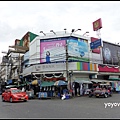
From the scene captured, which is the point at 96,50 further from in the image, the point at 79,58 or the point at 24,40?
the point at 24,40

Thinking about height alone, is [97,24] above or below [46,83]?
above

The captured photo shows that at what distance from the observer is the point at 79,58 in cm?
2708

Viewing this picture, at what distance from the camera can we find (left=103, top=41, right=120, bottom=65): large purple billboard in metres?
31.4

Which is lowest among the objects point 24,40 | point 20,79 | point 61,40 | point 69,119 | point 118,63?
point 69,119

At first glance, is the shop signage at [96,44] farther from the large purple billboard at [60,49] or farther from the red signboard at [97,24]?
the red signboard at [97,24]

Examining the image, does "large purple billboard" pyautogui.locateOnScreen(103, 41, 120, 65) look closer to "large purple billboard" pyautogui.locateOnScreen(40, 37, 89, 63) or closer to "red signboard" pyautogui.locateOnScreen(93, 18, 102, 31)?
"red signboard" pyautogui.locateOnScreen(93, 18, 102, 31)

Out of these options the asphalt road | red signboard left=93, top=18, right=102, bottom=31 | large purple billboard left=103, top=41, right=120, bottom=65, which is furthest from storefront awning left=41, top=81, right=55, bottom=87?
red signboard left=93, top=18, right=102, bottom=31

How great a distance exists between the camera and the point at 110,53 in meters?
32.6

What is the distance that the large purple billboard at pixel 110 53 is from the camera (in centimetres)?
3138

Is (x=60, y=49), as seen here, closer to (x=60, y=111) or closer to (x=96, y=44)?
(x=96, y=44)

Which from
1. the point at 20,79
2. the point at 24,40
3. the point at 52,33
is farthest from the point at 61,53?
the point at 24,40

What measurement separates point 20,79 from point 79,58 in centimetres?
1366

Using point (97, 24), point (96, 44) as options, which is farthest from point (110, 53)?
point (96, 44)

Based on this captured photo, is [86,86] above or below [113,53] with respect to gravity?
below
